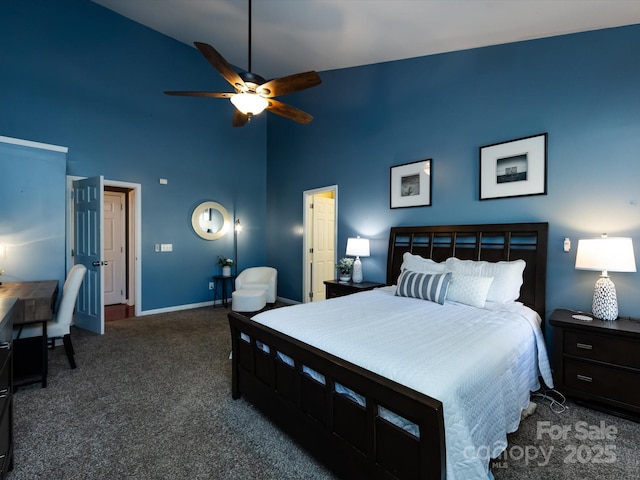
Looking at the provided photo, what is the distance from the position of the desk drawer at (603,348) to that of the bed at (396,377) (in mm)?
229

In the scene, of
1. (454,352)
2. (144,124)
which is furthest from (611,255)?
(144,124)

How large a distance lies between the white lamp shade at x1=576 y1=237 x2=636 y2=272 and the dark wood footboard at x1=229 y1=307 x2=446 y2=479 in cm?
207

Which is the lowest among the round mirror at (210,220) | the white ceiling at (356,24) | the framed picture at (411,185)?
the round mirror at (210,220)

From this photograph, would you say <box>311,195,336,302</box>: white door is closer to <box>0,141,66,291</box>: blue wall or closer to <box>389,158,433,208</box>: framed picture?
<box>389,158,433,208</box>: framed picture

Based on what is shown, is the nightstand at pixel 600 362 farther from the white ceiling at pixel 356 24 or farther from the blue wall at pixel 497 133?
the white ceiling at pixel 356 24

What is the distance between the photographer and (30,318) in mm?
2490

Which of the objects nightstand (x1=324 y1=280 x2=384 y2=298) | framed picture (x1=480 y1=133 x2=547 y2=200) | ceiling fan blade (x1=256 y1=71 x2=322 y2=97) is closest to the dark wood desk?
ceiling fan blade (x1=256 y1=71 x2=322 y2=97)

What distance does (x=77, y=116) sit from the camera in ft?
13.9

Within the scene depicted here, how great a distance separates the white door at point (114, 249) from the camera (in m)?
5.69

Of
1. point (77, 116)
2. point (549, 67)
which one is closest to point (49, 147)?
point (77, 116)

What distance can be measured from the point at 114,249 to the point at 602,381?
23.5ft

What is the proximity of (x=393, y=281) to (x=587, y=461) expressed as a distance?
238cm

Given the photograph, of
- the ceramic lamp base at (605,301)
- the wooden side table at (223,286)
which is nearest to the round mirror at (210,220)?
the wooden side table at (223,286)

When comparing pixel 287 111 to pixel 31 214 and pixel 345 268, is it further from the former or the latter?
pixel 31 214
